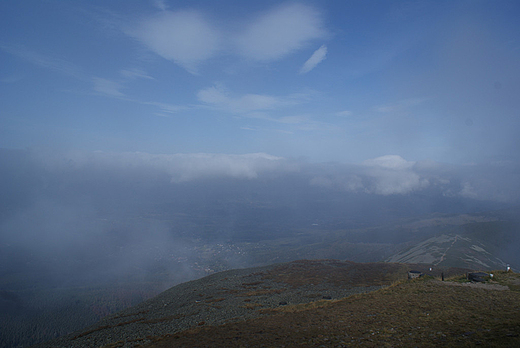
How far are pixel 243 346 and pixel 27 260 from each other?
17505 centimetres

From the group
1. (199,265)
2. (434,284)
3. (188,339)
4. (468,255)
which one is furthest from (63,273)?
(468,255)

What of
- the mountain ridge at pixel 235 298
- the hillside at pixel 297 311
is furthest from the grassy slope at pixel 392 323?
the mountain ridge at pixel 235 298

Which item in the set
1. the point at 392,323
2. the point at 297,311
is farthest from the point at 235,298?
the point at 392,323

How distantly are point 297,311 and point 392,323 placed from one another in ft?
23.5

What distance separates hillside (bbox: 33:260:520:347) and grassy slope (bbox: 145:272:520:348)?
0.18 ft

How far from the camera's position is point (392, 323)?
12758 mm

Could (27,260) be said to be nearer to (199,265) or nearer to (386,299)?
(199,265)

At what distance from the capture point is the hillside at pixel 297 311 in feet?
43.8

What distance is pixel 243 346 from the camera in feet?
40.8

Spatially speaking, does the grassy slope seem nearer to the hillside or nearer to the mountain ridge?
the hillside

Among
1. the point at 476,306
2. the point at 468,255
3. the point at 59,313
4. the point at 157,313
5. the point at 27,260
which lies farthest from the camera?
the point at 27,260

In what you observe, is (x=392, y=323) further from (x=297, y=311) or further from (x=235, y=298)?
(x=235, y=298)

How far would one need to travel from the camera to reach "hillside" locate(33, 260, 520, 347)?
1334 cm

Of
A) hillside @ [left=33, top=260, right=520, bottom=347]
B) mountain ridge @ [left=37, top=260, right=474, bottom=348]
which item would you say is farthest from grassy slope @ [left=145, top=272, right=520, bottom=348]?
mountain ridge @ [left=37, top=260, right=474, bottom=348]
